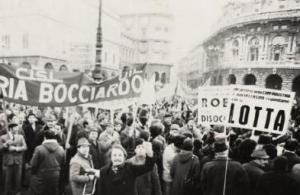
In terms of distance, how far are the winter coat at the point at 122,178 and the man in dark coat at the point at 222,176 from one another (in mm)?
945

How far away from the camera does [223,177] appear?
454 cm

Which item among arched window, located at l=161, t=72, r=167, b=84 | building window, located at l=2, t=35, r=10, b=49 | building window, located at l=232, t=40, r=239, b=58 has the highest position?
building window, located at l=232, t=40, r=239, b=58

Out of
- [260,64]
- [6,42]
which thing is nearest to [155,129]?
[260,64]

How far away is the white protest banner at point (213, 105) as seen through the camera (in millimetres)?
6145

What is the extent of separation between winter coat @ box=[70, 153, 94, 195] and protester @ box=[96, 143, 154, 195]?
446 mm

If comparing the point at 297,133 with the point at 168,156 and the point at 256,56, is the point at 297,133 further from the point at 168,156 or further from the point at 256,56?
the point at 256,56

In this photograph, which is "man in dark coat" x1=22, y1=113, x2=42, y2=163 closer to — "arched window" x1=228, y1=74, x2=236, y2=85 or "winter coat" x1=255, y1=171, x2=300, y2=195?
"winter coat" x1=255, y1=171, x2=300, y2=195

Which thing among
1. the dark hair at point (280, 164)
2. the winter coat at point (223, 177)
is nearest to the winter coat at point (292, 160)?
the dark hair at point (280, 164)

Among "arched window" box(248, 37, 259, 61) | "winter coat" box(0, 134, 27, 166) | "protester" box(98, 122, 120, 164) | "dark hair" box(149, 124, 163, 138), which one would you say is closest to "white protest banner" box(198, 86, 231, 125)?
"dark hair" box(149, 124, 163, 138)

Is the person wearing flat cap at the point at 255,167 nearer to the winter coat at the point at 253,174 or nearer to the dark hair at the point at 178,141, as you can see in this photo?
the winter coat at the point at 253,174

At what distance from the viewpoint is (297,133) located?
8516mm

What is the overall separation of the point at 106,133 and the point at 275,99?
3.21 m

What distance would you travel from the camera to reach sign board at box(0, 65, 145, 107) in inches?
211

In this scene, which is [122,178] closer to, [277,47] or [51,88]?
[51,88]
